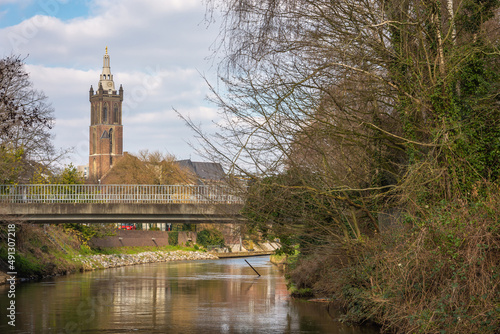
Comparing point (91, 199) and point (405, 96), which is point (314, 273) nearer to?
point (405, 96)

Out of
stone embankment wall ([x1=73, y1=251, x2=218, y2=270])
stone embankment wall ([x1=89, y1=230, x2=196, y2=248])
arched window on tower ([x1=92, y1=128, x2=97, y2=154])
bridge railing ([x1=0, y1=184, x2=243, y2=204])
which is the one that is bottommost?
stone embankment wall ([x1=73, y1=251, x2=218, y2=270])

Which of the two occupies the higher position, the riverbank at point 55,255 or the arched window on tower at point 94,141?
the arched window on tower at point 94,141

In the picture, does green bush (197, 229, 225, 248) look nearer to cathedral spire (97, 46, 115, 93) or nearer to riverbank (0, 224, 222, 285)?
riverbank (0, 224, 222, 285)

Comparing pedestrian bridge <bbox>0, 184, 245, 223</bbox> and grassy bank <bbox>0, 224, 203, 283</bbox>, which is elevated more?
pedestrian bridge <bbox>0, 184, 245, 223</bbox>

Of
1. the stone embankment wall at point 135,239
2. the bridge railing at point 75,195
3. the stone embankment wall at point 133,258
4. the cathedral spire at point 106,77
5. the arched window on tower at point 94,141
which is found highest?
the cathedral spire at point 106,77

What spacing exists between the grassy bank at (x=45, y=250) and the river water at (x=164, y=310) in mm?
3215

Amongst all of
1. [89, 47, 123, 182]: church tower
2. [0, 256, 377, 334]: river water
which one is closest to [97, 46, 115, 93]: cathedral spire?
[89, 47, 123, 182]: church tower

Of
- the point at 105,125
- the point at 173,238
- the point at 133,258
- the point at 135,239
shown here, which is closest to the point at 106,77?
the point at 105,125

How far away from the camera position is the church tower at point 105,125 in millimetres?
136875

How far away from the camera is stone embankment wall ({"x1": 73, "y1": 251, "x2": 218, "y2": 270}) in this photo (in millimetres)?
40531

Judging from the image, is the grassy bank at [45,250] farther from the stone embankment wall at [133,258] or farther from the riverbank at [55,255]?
the stone embankment wall at [133,258]

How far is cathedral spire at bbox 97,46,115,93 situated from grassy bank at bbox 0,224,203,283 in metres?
100

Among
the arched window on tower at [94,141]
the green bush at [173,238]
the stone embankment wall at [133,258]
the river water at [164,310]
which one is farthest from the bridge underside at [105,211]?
the arched window on tower at [94,141]

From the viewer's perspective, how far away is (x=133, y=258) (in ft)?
166
